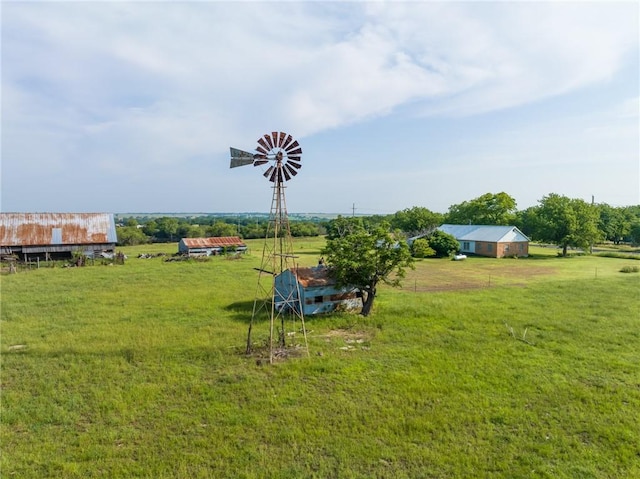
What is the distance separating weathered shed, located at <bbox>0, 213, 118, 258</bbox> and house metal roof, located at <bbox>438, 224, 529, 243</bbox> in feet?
137

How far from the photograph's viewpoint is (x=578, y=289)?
24.4m

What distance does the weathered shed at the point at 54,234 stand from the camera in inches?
1490

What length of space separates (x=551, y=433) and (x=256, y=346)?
30.5ft

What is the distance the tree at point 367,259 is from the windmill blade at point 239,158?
6436 mm

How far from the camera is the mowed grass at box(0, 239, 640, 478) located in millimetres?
8062

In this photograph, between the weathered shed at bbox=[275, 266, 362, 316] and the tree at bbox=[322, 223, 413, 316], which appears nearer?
the tree at bbox=[322, 223, 413, 316]

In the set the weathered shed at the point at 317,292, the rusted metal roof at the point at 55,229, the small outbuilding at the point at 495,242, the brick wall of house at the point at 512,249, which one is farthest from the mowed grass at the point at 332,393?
the small outbuilding at the point at 495,242

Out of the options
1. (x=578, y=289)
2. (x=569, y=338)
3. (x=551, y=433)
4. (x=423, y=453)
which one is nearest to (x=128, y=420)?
(x=423, y=453)

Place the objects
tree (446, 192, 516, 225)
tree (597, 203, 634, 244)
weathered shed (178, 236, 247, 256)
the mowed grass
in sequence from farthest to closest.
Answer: tree (597, 203, 634, 244) < tree (446, 192, 516, 225) < weathered shed (178, 236, 247, 256) < the mowed grass

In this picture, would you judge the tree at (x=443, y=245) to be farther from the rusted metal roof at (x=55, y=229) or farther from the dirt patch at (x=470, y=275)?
the rusted metal roof at (x=55, y=229)

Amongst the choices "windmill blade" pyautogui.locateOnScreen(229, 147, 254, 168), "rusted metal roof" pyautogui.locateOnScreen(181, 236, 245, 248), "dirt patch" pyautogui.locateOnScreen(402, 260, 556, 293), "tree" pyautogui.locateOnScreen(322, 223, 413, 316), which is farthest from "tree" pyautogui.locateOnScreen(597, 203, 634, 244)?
"windmill blade" pyautogui.locateOnScreen(229, 147, 254, 168)

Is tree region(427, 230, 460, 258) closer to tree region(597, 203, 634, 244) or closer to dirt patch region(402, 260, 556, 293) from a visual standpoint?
dirt patch region(402, 260, 556, 293)

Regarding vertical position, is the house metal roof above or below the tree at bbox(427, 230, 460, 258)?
above

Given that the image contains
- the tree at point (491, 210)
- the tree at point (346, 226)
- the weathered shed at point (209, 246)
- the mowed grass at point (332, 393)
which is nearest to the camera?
the mowed grass at point (332, 393)
